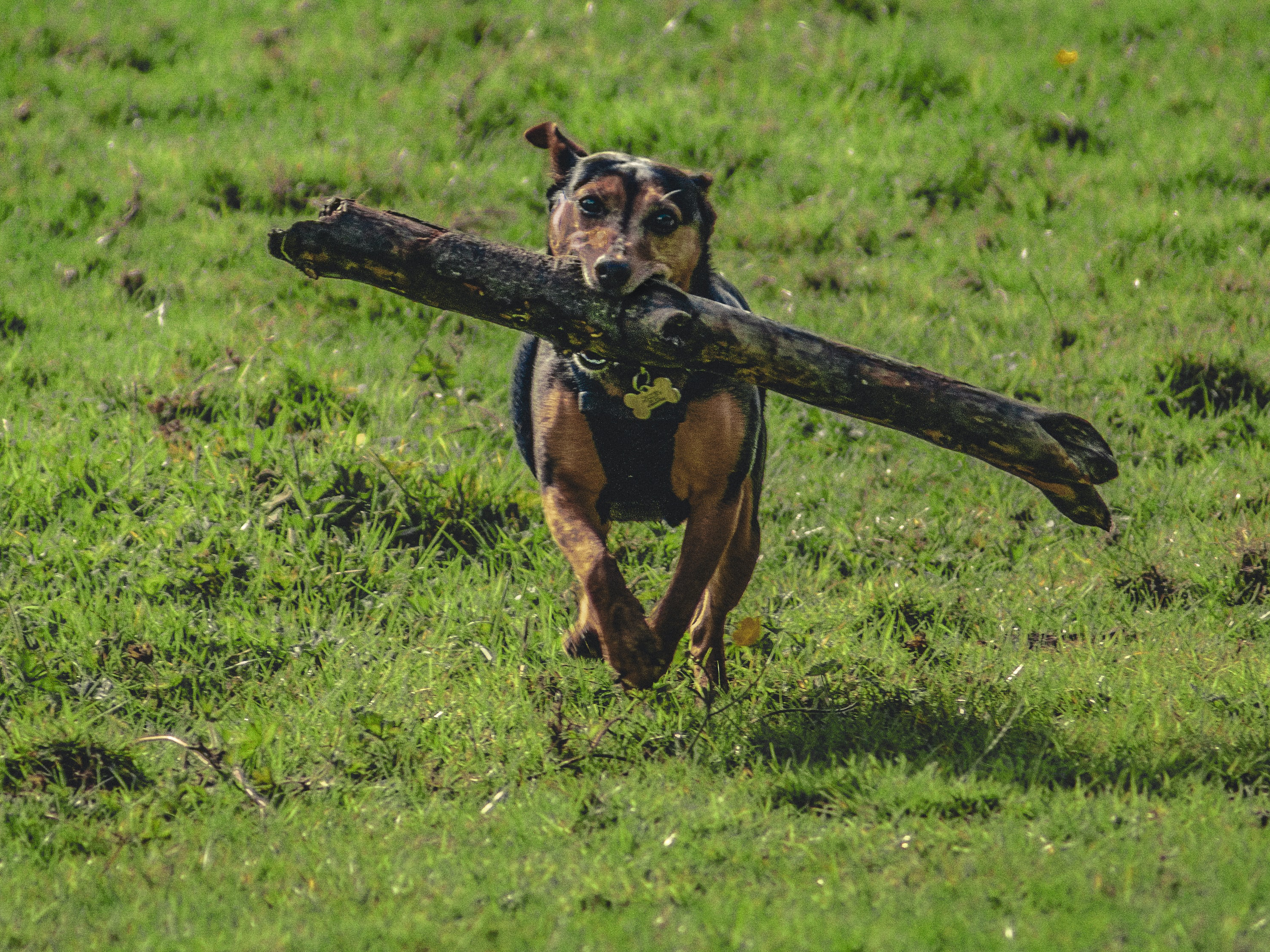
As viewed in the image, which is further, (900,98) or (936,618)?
(900,98)

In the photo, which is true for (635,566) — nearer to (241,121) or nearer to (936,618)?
(936,618)

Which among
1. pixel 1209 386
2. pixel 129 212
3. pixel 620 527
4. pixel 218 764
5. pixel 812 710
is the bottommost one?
pixel 218 764

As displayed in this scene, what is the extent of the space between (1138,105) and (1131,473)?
4154 mm

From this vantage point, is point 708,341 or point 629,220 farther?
point 629,220

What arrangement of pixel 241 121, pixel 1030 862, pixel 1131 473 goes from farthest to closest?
pixel 241 121 < pixel 1131 473 < pixel 1030 862

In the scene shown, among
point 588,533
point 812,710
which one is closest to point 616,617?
point 588,533

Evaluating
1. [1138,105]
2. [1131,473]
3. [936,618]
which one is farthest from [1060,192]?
[936,618]

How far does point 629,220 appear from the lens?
4219mm

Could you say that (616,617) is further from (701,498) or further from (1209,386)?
(1209,386)

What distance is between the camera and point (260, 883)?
3600mm

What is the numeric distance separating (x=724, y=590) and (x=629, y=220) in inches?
58.3

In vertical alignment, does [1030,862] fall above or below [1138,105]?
below

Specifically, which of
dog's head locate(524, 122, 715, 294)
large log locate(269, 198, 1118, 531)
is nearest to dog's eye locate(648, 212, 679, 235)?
dog's head locate(524, 122, 715, 294)

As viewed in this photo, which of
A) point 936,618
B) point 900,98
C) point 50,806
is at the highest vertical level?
point 900,98
